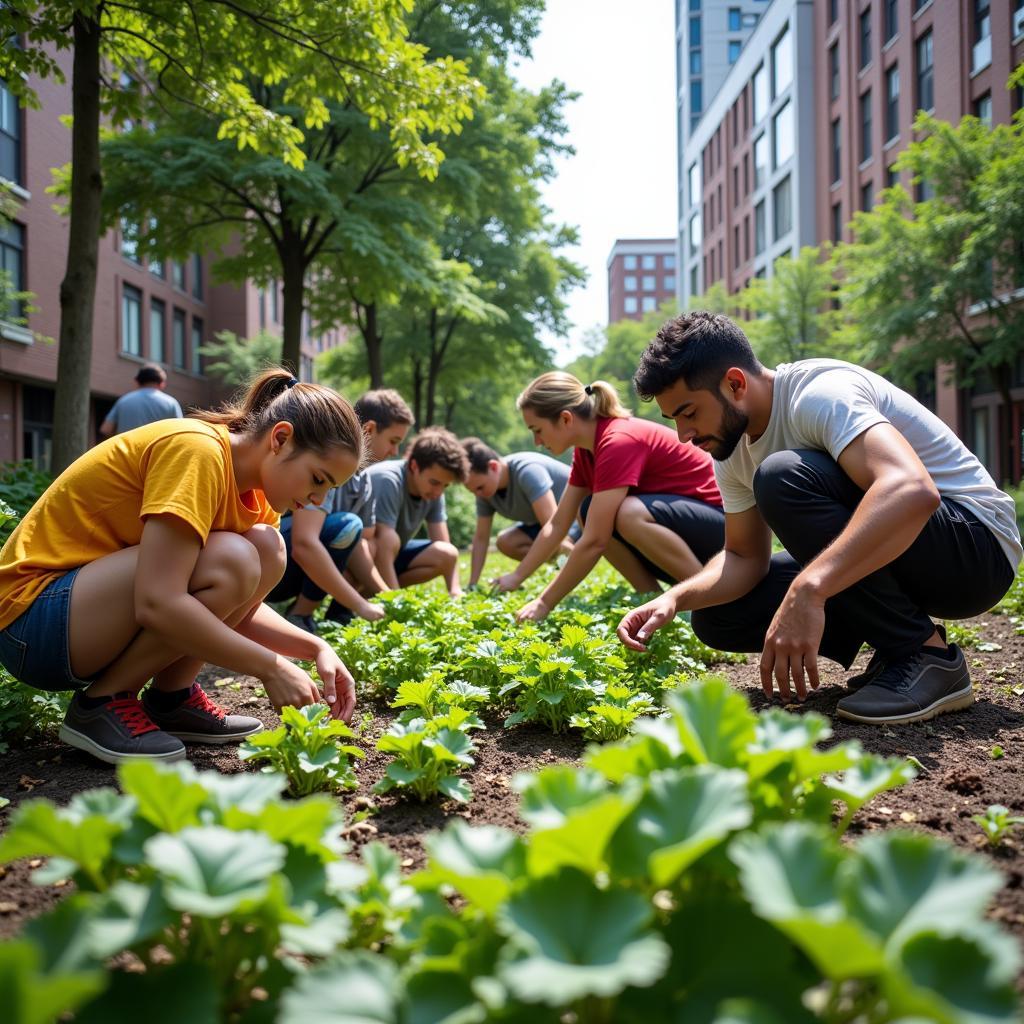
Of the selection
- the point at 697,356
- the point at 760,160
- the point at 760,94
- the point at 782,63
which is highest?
the point at 760,94

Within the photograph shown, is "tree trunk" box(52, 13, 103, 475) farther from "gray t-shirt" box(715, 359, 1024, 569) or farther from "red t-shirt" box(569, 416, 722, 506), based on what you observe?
"gray t-shirt" box(715, 359, 1024, 569)

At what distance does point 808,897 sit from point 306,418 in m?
2.26

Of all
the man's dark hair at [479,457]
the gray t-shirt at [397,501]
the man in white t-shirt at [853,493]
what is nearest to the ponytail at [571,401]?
the gray t-shirt at [397,501]

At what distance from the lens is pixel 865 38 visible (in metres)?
29.9

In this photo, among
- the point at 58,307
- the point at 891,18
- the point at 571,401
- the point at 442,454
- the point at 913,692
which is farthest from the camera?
the point at 891,18

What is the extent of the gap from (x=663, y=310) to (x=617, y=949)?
2224 inches

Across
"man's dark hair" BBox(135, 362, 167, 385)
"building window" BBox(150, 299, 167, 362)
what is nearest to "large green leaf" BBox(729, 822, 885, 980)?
"man's dark hair" BBox(135, 362, 167, 385)

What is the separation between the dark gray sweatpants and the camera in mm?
3074

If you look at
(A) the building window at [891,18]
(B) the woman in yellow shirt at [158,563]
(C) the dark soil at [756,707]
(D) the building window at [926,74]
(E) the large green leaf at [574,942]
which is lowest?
(C) the dark soil at [756,707]

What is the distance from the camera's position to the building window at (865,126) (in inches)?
1171

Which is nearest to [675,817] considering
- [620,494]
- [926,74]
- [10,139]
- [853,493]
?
[853,493]

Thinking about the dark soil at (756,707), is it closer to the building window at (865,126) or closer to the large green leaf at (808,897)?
the large green leaf at (808,897)

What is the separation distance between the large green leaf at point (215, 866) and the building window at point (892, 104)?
31589 mm

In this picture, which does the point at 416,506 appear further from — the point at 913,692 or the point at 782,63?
the point at 782,63
